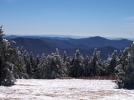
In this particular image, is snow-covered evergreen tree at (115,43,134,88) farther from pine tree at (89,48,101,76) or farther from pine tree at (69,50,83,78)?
pine tree at (69,50,83,78)

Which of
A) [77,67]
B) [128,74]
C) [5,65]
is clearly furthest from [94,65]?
[5,65]

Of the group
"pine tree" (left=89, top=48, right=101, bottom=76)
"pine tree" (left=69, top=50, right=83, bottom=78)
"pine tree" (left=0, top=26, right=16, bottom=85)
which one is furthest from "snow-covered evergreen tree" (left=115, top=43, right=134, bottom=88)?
"pine tree" (left=69, top=50, right=83, bottom=78)

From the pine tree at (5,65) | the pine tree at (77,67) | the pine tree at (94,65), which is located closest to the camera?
the pine tree at (5,65)

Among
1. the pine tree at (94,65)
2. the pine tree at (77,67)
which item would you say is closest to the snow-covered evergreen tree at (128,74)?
the pine tree at (94,65)

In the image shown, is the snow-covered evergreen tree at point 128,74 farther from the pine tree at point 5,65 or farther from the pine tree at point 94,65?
the pine tree at point 94,65

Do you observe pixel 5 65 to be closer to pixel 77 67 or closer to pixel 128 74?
pixel 128 74

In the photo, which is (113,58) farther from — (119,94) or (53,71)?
(119,94)

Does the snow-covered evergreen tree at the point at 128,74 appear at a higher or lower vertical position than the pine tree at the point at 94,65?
higher

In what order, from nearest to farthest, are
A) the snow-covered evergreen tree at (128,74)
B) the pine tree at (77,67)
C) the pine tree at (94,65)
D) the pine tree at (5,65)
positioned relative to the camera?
the snow-covered evergreen tree at (128,74)
the pine tree at (5,65)
the pine tree at (94,65)
the pine tree at (77,67)

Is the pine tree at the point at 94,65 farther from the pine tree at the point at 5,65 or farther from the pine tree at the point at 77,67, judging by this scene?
→ the pine tree at the point at 5,65

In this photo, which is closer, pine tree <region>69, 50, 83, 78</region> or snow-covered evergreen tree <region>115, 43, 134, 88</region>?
snow-covered evergreen tree <region>115, 43, 134, 88</region>

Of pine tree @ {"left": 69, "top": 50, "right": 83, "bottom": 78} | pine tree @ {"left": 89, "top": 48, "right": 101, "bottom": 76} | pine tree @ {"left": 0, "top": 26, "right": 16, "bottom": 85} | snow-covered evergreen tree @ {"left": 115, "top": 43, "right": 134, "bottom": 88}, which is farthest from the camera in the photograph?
pine tree @ {"left": 69, "top": 50, "right": 83, "bottom": 78}

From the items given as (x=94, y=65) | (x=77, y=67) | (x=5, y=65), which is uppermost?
(x=5, y=65)

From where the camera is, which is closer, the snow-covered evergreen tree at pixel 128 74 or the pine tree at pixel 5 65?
the snow-covered evergreen tree at pixel 128 74
